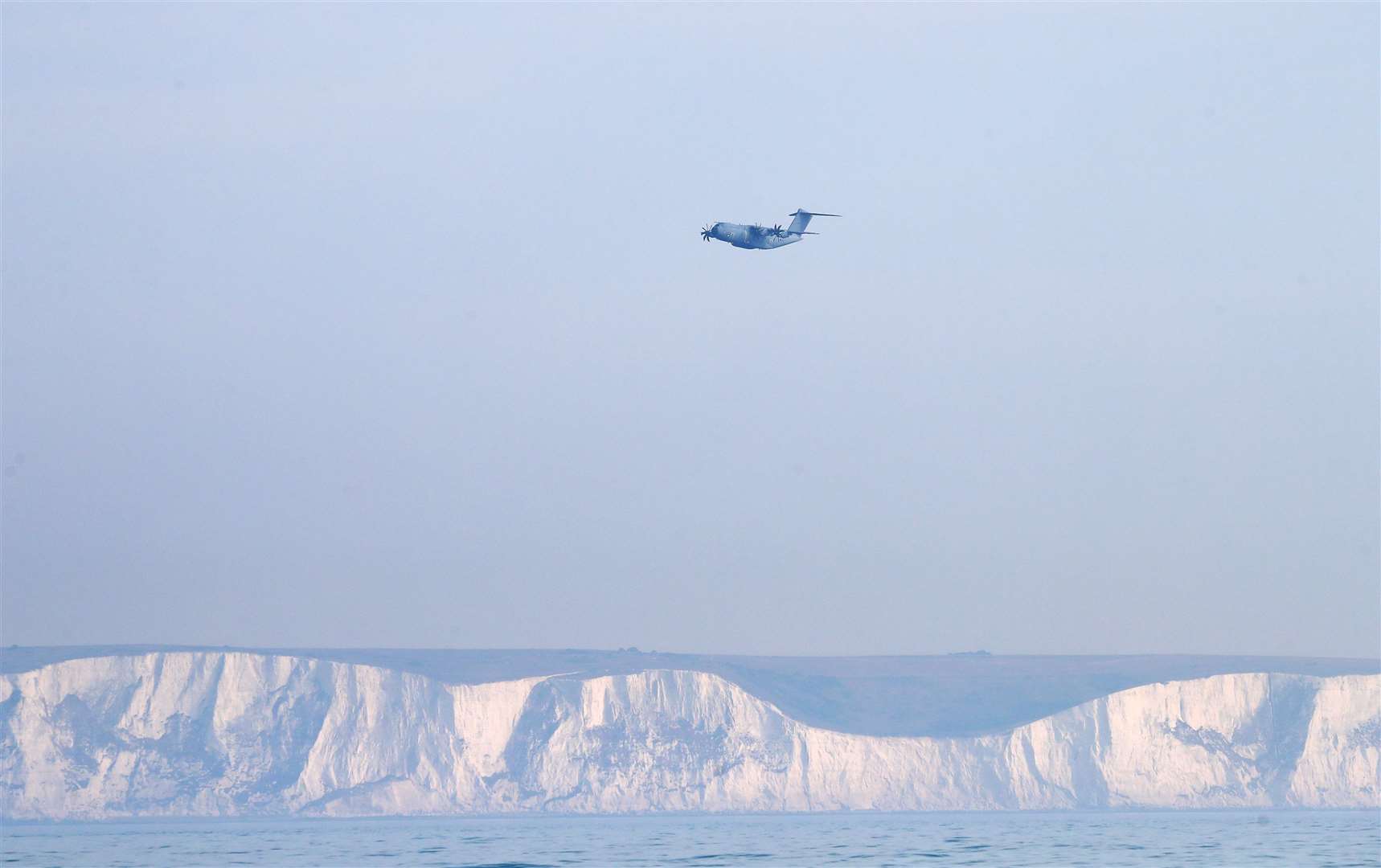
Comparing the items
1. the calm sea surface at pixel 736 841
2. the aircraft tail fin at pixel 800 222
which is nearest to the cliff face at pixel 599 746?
the calm sea surface at pixel 736 841

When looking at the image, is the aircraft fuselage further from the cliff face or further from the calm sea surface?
the cliff face

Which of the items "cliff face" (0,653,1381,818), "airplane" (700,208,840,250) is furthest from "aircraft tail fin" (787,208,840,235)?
"cliff face" (0,653,1381,818)

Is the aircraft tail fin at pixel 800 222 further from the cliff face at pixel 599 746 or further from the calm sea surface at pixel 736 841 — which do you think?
the cliff face at pixel 599 746

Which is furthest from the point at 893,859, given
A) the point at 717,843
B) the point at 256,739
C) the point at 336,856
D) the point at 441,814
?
the point at 256,739

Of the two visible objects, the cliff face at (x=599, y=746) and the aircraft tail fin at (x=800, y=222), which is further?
the cliff face at (x=599, y=746)

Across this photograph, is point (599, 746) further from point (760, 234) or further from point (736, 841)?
point (760, 234)

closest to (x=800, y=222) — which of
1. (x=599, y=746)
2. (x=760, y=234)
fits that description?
(x=760, y=234)
